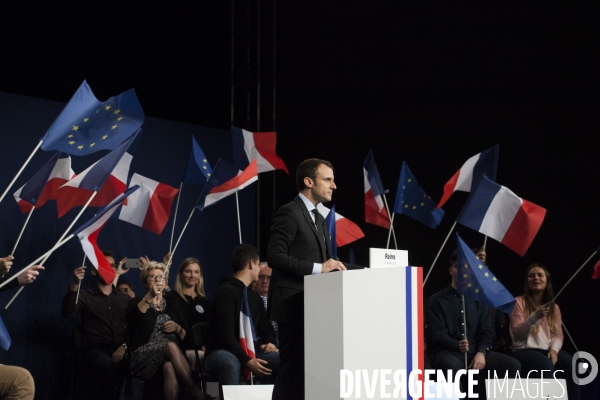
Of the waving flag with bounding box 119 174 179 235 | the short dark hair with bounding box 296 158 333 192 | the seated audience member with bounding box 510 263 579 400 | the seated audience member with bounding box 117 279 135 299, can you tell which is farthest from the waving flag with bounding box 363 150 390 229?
the short dark hair with bounding box 296 158 333 192

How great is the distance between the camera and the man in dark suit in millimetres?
3840

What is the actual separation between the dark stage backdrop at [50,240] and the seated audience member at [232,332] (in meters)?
2.33

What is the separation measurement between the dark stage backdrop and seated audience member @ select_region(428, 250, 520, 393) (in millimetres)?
2777

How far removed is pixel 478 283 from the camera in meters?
6.35

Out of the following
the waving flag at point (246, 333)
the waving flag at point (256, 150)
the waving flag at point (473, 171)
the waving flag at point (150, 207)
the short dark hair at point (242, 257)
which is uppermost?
the waving flag at point (256, 150)

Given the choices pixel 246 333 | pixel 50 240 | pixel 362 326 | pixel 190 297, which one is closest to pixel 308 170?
pixel 362 326

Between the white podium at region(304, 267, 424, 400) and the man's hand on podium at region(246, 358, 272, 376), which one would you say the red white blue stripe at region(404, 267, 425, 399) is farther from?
the man's hand on podium at region(246, 358, 272, 376)

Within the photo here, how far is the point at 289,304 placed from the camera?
392cm

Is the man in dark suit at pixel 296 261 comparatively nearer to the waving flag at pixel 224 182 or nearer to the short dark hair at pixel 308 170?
the short dark hair at pixel 308 170

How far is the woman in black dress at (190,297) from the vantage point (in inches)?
260

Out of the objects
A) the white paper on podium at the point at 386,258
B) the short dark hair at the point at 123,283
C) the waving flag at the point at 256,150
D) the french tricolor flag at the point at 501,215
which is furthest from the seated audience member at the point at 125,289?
the white paper on podium at the point at 386,258

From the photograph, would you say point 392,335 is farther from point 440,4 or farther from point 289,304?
point 440,4

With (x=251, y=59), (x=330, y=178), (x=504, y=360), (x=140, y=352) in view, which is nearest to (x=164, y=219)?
(x=140, y=352)

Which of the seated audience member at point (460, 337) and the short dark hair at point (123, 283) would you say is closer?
the seated audience member at point (460, 337)
